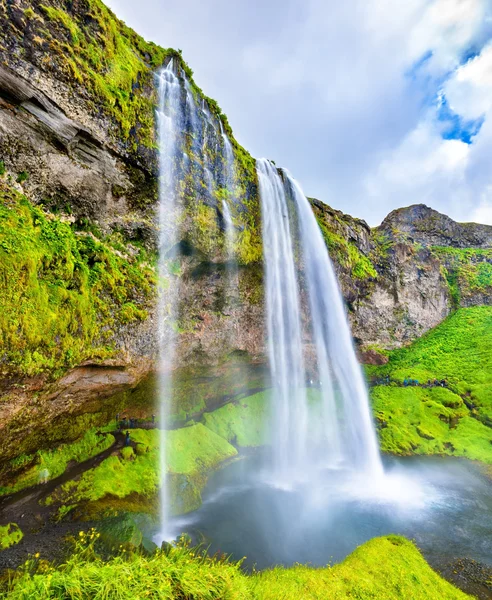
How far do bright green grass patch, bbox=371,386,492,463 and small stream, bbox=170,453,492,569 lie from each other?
220 centimetres

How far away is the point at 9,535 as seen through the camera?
8.61 meters

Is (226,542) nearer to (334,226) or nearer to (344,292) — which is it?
(344,292)

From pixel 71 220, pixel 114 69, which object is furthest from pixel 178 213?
pixel 114 69

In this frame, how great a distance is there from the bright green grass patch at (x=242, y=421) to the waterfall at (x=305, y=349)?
1174 millimetres

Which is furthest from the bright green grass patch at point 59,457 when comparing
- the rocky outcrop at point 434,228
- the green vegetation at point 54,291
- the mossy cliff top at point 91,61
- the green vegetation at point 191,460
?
the rocky outcrop at point 434,228

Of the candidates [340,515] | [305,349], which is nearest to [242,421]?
[305,349]

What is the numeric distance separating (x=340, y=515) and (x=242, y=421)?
9899mm

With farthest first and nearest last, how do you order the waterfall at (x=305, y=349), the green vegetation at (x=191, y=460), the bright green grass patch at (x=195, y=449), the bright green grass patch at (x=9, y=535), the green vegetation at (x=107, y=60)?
the waterfall at (x=305, y=349), the bright green grass patch at (x=195, y=449), the green vegetation at (x=191, y=460), the green vegetation at (x=107, y=60), the bright green grass patch at (x=9, y=535)

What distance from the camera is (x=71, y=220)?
12188mm

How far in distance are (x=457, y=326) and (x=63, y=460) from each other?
39810 mm

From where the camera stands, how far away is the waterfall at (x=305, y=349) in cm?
1994

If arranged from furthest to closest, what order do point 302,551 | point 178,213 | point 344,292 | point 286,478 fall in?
point 344,292
point 286,478
point 178,213
point 302,551

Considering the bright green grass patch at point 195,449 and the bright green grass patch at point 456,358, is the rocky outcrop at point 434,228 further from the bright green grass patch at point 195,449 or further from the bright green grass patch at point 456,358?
the bright green grass patch at point 195,449

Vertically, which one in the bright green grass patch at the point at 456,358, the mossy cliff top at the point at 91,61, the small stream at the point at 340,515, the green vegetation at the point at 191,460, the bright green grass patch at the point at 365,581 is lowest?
the small stream at the point at 340,515
